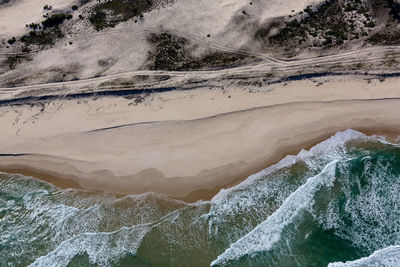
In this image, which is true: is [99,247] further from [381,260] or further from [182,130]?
[381,260]

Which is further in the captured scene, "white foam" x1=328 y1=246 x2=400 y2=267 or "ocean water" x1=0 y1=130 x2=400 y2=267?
"ocean water" x1=0 y1=130 x2=400 y2=267

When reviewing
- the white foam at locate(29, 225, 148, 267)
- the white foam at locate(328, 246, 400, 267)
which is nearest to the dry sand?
the white foam at locate(29, 225, 148, 267)

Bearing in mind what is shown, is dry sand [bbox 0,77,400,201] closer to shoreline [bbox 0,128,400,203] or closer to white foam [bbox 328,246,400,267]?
shoreline [bbox 0,128,400,203]

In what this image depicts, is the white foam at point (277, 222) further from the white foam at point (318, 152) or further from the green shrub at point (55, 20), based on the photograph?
the green shrub at point (55, 20)

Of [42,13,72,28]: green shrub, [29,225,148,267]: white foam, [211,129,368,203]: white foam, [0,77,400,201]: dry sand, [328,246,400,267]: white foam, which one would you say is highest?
[42,13,72,28]: green shrub

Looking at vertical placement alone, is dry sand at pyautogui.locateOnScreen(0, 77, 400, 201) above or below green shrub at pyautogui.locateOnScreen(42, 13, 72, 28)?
below

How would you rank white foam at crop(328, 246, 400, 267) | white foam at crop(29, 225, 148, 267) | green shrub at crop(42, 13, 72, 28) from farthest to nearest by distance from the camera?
green shrub at crop(42, 13, 72, 28), white foam at crop(29, 225, 148, 267), white foam at crop(328, 246, 400, 267)

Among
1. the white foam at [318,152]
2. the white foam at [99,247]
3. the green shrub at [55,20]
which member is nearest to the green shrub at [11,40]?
the green shrub at [55,20]

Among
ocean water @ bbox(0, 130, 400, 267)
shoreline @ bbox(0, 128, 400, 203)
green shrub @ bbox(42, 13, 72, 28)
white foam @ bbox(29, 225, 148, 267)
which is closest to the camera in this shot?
ocean water @ bbox(0, 130, 400, 267)
